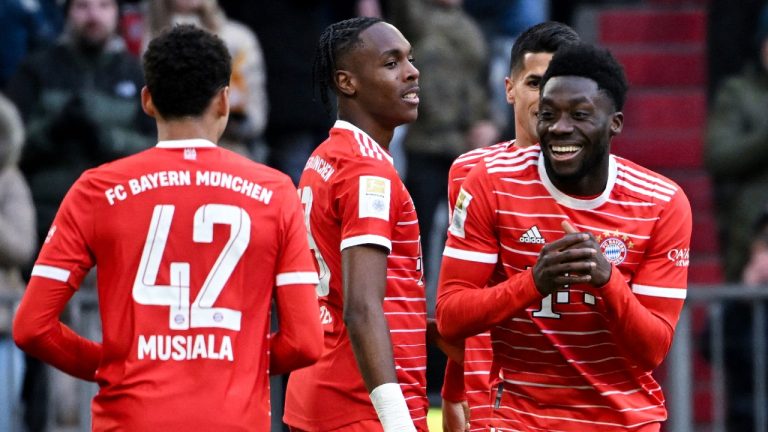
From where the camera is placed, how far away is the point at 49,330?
15.5ft

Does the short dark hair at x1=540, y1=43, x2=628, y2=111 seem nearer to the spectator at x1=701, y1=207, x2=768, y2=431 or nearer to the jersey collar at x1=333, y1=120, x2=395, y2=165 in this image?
the jersey collar at x1=333, y1=120, x2=395, y2=165

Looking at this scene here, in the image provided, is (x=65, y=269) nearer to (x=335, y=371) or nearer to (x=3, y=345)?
(x=335, y=371)

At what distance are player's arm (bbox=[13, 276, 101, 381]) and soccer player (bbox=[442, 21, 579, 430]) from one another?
1595 millimetres

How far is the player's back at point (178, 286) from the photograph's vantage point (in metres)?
4.66

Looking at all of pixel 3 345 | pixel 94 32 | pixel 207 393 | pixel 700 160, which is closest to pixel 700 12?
pixel 700 160

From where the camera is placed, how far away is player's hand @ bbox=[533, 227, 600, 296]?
474 centimetres

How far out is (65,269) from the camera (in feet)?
15.3

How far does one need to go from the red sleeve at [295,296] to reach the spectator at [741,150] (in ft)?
17.6

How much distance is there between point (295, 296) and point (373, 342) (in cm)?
47

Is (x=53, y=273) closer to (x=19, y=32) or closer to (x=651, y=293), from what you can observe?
(x=651, y=293)

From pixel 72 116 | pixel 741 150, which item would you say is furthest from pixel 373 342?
pixel 741 150

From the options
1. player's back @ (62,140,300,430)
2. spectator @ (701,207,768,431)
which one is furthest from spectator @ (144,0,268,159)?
player's back @ (62,140,300,430)

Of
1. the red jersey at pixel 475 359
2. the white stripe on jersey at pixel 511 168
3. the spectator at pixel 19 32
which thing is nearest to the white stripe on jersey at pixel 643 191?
the white stripe on jersey at pixel 511 168

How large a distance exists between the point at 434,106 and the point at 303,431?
4.72 m
